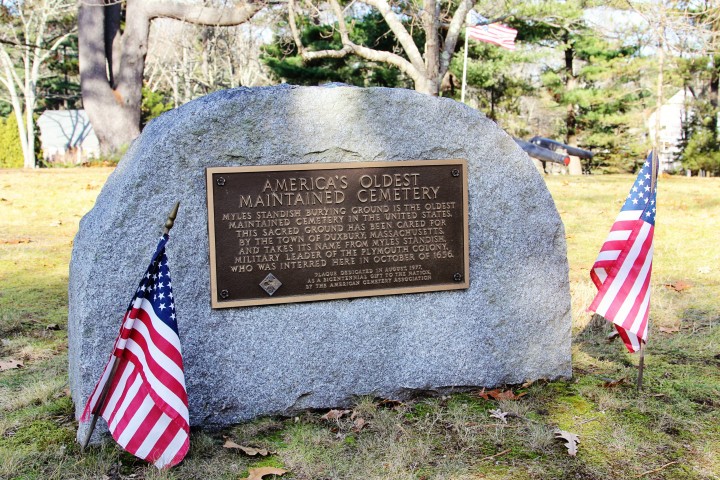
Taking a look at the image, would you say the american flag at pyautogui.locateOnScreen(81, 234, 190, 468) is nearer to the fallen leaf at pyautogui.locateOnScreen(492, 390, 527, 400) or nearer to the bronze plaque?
the bronze plaque

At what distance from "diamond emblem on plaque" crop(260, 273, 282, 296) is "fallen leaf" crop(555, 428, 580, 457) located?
1665 mm

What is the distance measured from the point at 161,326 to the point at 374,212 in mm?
1409

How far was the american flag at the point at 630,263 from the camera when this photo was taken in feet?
12.5

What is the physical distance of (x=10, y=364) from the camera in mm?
4590

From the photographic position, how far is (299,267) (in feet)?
12.3

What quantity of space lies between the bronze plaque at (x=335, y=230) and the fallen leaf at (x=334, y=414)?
638 mm

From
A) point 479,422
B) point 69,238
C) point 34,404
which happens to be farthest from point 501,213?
point 69,238

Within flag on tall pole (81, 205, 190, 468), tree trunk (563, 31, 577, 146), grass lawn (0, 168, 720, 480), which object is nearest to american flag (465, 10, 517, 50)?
tree trunk (563, 31, 577, 146)

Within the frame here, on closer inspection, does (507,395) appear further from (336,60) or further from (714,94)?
(714,94)

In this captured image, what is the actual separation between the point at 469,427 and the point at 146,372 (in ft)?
A: 5.55

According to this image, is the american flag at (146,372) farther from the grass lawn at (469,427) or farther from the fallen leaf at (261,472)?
the fallen leaf at (261,472)

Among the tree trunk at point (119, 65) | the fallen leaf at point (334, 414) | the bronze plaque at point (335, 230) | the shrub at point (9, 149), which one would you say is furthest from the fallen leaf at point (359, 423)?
the shrub at point (9, 149)

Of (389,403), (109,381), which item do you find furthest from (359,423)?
(109,381)

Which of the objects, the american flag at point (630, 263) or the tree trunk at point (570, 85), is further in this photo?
the tree trunk at point (570, 85)
